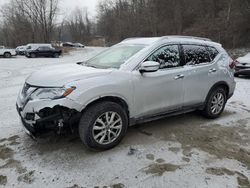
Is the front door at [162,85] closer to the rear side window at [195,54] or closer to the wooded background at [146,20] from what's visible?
the rear side window at [195,54]

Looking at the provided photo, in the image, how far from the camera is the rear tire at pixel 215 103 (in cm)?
460

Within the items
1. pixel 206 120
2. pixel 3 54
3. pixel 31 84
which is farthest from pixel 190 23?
pixel 31 84

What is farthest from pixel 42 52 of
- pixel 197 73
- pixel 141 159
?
pixel 141 159

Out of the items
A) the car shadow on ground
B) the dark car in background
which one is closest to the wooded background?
the dark car in background

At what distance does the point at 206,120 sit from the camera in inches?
186

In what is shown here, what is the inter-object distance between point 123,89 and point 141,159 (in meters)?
1.02

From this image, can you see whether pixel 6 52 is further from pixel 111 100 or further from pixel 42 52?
pixel 111 100

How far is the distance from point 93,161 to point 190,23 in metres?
29.3

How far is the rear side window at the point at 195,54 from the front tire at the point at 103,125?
5.49ft

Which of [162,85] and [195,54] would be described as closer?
[162,85]

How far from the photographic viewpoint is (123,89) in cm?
337

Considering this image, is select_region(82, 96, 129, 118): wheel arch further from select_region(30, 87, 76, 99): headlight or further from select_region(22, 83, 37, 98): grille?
select_region(22, 83, 37, 98): grille

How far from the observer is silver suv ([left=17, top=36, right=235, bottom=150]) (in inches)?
120

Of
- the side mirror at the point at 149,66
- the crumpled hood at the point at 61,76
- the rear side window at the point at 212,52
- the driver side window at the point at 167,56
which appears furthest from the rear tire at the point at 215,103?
the crumpled hood at the point at 61,76
